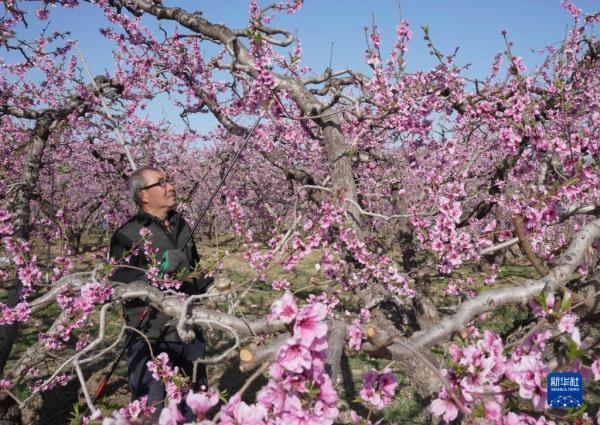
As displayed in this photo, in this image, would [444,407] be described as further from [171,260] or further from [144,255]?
[144,255]

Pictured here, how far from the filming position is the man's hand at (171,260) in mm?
2935

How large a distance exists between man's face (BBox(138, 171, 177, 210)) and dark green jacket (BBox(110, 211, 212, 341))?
12cm

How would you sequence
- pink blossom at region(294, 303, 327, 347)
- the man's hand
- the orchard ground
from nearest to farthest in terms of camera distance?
pink blossom at region(294, 303, 327, 347), the man's hand, the orchard ground

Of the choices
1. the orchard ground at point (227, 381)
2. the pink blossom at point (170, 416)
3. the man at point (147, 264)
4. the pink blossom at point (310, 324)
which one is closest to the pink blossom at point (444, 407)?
the pink blossom at point (310, 324)

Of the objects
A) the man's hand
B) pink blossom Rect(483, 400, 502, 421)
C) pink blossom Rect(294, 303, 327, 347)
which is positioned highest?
the man's hand

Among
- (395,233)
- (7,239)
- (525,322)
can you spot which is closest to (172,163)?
(395,233)

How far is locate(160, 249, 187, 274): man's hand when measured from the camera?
9.63 ft

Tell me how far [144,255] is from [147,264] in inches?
11.2

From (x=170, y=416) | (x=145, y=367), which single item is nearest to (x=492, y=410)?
(x=170, y=416)

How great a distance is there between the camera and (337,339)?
1.26 m

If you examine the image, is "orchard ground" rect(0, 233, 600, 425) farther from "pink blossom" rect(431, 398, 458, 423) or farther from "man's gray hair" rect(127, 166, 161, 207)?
"pink blossom" rect(431, 398, 458, 423)

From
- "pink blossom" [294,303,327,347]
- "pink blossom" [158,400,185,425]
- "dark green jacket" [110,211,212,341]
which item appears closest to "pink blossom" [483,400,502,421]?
"pink blossom" [294,303,327,347]

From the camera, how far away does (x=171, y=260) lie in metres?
3.00

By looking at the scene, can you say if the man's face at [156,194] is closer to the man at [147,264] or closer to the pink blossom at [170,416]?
the man at [147,264]
